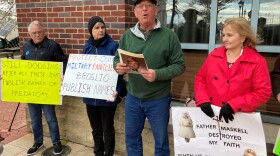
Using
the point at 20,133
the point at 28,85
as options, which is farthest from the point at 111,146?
the point at 20,133

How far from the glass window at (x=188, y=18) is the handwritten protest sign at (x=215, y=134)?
173 cm

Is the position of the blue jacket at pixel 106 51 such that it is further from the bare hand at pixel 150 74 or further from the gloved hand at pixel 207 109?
the gloved hand at pixel 207 109

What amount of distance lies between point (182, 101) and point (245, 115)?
158 cm

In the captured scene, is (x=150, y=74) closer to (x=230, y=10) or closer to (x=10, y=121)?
(x=230, y=10)

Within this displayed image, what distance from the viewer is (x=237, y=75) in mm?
2117

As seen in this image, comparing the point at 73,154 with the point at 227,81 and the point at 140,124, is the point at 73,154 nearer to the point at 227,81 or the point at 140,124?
the point at 140,124

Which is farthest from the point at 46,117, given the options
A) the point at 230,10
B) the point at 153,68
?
the point at 230,10

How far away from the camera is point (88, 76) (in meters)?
3.24

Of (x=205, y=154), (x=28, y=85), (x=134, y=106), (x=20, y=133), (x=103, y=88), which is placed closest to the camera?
(x=205, y=154)

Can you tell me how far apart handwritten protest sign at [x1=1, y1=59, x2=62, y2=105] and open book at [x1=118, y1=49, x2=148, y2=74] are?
147 centimetres

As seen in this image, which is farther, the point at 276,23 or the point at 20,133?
the point at 20,133

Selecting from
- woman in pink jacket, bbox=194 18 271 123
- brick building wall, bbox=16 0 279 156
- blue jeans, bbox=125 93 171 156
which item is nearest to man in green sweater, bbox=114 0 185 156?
blue jeans, bbox=125 93 171 156

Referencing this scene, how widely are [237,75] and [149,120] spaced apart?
3.26 feet

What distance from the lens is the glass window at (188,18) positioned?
3.89 meters
